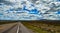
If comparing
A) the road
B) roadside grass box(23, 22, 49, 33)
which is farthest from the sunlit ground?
the road

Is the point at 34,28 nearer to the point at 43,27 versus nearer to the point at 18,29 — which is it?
the point at 43,27

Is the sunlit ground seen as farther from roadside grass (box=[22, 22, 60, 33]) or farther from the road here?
the road

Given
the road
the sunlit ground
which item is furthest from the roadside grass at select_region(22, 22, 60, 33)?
the road

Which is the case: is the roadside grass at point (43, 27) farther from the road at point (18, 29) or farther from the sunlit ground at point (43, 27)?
the road at point (18, 29)

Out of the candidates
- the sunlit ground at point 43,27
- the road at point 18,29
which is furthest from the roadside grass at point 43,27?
the road at point 18,29

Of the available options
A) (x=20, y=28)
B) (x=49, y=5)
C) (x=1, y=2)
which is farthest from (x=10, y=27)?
(x=49, y=5)

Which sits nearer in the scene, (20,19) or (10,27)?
(20,19)

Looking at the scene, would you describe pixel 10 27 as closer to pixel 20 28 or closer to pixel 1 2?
pixel 20 28

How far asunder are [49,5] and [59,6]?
29 centimetres

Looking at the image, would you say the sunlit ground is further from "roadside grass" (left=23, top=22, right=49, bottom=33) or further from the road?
the road

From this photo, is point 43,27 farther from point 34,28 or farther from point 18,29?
point 18,29

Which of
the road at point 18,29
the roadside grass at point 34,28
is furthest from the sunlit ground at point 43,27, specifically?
the road at point 18,29

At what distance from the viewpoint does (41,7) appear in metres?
6.70

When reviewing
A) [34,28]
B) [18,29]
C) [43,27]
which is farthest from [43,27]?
[18,29]
